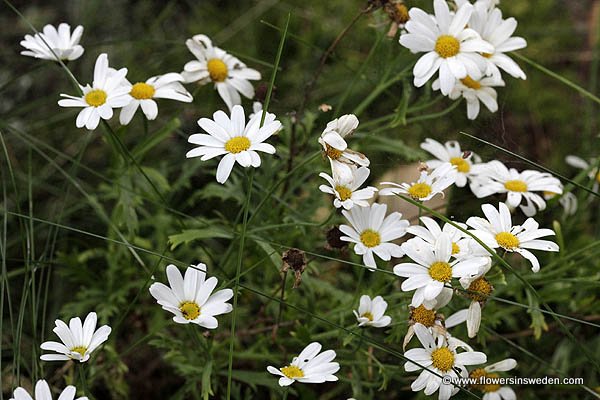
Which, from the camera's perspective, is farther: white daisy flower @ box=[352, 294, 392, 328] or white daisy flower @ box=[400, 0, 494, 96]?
white daisy flower @ box=[400, 0, 494, 96]

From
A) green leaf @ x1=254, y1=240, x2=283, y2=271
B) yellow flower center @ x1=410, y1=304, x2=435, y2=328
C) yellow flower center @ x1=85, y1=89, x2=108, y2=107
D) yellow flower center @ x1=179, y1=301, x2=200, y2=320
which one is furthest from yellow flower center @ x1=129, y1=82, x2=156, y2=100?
yellow flower center @ x1=410, y1=304, x2=435, y2=328

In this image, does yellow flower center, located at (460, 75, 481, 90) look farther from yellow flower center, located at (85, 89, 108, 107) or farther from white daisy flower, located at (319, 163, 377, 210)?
yellow flower center, located at (85, 89, 108, 107)

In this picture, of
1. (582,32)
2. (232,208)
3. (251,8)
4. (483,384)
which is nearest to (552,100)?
(582,32)

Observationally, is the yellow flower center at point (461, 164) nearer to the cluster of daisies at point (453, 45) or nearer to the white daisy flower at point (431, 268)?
the cluster of daisies at point (453, 45)

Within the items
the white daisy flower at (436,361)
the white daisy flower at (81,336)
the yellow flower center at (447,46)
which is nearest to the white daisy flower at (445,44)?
the yellow flower center at (447,46)

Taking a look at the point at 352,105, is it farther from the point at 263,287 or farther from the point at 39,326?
the point at 39,326
